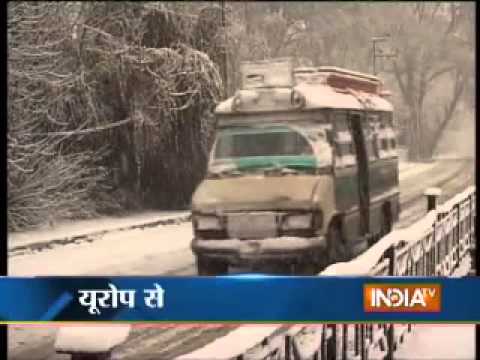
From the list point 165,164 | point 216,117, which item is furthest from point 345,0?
point 165,164

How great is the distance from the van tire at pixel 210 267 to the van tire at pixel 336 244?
372mm

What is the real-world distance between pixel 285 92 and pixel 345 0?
0.43 metres

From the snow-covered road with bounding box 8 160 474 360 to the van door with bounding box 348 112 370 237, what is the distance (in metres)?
0.15

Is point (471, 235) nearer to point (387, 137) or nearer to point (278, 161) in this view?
point (387, 137)

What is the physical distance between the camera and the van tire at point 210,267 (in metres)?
2.12

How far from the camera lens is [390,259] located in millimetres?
2256

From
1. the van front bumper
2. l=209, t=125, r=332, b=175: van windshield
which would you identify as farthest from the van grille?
l=209, t=125, r=332, b=175: van windshield

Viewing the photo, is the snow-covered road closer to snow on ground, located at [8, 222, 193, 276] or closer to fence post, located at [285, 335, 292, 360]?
snow on ground, located at [8, 222, 193, 276]

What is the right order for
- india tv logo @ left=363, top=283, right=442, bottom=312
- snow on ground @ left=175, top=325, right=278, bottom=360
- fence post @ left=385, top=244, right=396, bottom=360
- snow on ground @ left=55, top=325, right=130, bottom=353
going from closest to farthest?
snow on ground @ left=55, top=325, right=130, bottom=353
snow on ground @ left=175, top=325, right=278, bottom=360
india tv logo @ left=363, top=283, right=442, bottom=312
fence post @ left=385, top=244, right=396, bottom=360

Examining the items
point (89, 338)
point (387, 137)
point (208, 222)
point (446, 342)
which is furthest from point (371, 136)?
point (89, 338)

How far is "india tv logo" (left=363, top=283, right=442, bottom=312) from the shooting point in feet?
6.51

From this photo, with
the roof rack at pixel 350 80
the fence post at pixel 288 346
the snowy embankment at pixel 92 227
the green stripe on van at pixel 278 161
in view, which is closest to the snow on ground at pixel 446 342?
the fence post at pixel 288 346

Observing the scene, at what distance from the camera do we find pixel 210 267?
7.07 feet

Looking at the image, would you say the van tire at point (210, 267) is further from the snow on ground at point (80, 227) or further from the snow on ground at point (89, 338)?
the snow on ground at point (89, 338)
